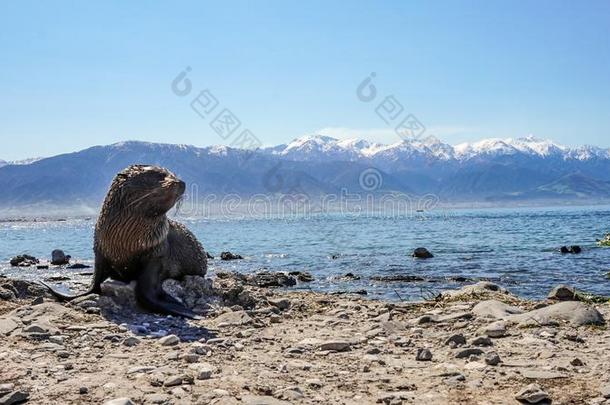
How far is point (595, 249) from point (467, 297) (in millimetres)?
24945

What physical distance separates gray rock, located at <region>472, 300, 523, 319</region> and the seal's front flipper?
4.60 meters

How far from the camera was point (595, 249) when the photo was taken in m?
34.8

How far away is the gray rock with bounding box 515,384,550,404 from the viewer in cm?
576

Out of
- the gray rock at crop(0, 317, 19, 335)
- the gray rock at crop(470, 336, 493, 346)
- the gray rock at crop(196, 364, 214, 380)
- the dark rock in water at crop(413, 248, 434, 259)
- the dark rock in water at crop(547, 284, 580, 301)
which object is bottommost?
the dark rock in water at crop(413, 248, 434, 259)

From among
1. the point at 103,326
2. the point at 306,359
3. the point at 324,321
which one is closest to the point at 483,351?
the point at 306,359

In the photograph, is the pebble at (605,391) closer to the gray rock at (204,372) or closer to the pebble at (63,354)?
the gray rock at (204,372)

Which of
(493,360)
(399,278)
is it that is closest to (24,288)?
(493,360)

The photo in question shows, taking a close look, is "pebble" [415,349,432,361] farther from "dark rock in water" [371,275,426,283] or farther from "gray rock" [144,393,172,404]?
"dark rock in water" [371,275,426,283]

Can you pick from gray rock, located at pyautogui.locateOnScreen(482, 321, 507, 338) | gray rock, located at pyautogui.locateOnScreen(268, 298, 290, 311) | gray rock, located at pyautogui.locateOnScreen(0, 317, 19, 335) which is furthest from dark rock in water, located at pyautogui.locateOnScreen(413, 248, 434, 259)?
gray rock, located at pyautogui.locateOnScreen(0, 317, 19, 335)

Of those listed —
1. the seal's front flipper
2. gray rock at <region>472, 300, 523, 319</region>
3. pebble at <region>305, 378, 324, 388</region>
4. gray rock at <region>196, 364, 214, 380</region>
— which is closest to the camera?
pebble at <region>305, 378, 324, 388</region>

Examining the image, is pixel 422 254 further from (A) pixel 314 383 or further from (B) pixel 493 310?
(A) pixel 314 383

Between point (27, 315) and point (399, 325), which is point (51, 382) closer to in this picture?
point (27, 315)

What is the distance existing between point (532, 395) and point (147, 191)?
278 inches

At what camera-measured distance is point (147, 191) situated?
1074cm
